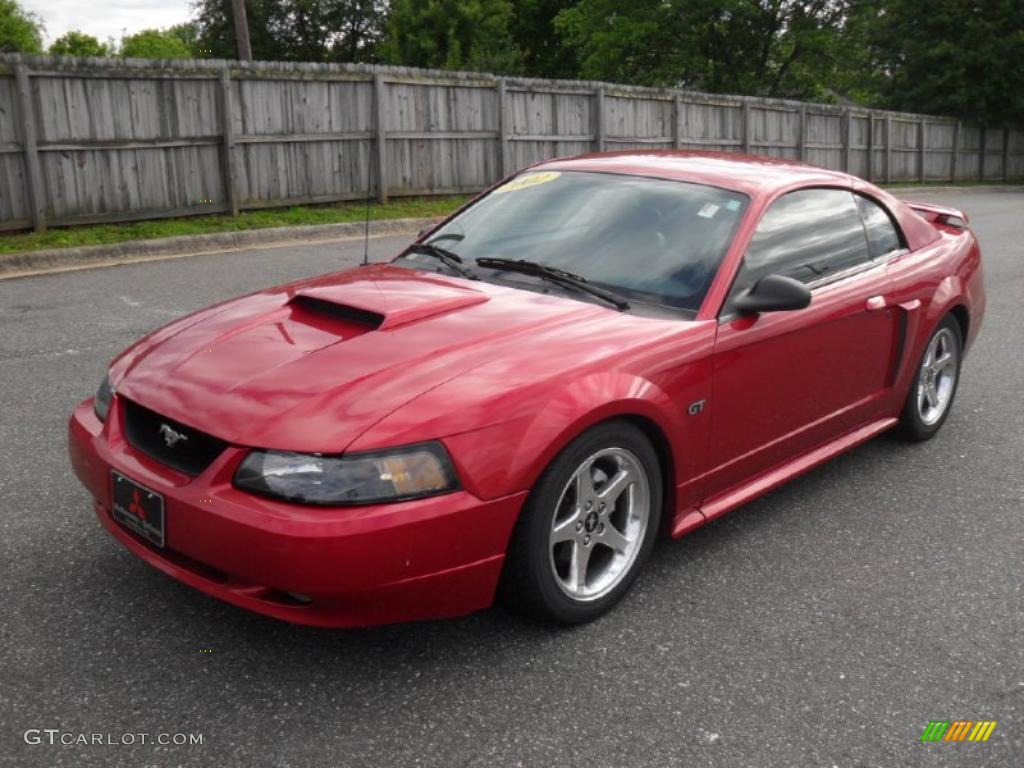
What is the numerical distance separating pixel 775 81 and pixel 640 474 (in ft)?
141

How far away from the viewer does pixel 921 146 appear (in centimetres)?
3216

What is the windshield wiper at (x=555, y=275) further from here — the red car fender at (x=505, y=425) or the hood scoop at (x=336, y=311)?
the hood scoop at (x=336, y=311)

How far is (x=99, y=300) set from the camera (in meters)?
8.48

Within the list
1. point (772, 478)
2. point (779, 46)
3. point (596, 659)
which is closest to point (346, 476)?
point (596, 659)

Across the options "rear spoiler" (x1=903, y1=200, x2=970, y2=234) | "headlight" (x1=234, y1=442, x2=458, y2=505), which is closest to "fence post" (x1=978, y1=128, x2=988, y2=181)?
"rear spoiler" (x1=903, y1=200, x2=970, y2=234)

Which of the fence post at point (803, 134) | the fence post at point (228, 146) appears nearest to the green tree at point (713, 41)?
the fence post at point (803, 134)

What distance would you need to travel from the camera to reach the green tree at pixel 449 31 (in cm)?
4419

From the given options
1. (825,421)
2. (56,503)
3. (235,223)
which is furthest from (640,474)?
(235,223)

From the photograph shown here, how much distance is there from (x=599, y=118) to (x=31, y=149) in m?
10.3

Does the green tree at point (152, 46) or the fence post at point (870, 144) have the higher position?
the green tree at point (152, 46)

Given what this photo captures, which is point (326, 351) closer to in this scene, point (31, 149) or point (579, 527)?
point (579, 527)

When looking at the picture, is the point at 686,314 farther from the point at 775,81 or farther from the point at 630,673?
the point at 775,81

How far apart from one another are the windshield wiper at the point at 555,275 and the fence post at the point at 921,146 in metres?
31.6

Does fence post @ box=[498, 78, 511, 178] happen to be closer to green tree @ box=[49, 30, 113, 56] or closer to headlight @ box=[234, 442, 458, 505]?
headlight @ box=[234, 442, 458, 505]
